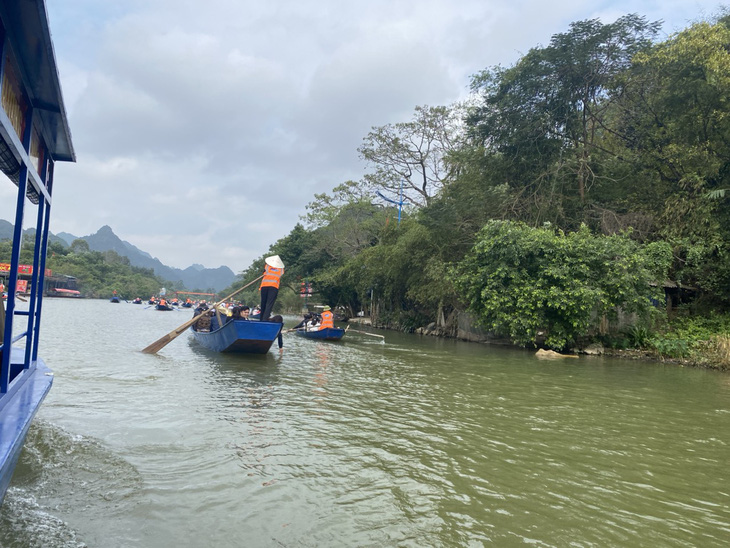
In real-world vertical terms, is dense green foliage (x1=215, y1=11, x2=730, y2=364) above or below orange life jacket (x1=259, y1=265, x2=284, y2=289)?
above

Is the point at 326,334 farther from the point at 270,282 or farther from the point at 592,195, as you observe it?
the point at 592,195

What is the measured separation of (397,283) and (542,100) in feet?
37.1

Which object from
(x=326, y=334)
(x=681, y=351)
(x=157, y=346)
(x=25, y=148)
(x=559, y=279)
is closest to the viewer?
(x=25, y=148)

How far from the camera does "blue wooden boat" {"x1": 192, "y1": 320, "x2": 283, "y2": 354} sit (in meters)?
10.3

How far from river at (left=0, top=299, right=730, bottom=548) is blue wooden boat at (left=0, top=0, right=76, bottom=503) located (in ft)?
1.90

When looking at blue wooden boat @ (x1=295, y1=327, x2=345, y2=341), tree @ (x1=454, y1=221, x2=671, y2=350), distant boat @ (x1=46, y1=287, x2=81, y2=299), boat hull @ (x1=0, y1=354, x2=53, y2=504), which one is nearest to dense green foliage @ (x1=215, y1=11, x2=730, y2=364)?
tree @ (x1=454, y1=221, x2=671, y2=350)

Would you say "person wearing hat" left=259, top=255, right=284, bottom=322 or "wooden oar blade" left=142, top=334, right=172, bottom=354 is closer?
"person wearing hat" left=259, top=255, right=284, bottom=322

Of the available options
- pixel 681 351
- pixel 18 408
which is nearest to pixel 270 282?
pixel 18 408

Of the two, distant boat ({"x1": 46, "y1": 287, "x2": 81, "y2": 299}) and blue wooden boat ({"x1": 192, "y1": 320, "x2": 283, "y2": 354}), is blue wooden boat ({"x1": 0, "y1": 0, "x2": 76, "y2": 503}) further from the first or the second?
distant boat ({"x1": 46, "y1": 287, "x2": 81, "y2": 299})

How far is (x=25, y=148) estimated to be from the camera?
118 inches

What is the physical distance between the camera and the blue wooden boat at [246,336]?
10.3m

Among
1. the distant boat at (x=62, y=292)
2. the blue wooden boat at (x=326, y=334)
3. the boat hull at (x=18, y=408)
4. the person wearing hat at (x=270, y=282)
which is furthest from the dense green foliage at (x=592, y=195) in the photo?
the distant boat at (x=62, y=292)

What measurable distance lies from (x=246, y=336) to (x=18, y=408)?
7468mm

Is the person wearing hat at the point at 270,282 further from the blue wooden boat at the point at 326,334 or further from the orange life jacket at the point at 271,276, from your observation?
the blue wooden boat at the point at 326,334
